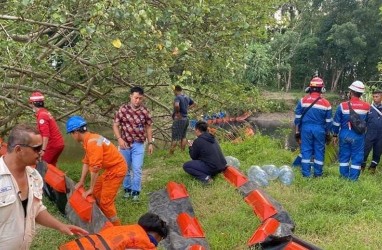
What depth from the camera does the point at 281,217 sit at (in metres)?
5.10

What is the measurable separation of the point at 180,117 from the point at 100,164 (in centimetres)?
383

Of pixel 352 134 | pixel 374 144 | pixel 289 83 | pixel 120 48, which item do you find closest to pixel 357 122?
pixel 352 134

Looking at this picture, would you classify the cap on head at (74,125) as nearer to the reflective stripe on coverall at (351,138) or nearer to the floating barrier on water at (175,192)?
the floating barrier on water at (175,192)

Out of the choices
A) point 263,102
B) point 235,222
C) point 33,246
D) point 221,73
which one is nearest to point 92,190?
point 33,246

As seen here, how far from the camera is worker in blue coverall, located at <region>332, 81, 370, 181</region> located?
22.0 ft

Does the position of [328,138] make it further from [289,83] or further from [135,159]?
[289,83]

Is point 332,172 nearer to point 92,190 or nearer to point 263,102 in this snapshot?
point 263,102

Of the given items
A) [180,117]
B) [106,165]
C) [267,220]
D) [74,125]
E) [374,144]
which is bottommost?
[267,220]

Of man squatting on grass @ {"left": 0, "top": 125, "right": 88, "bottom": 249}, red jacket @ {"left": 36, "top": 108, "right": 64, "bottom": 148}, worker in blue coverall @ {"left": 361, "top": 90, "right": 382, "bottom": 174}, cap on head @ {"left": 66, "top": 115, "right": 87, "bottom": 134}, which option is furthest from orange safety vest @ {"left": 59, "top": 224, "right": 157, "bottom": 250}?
worker in blue coverall @ {"left": 361, "top": 90, "right": 382, "bottom": 174}

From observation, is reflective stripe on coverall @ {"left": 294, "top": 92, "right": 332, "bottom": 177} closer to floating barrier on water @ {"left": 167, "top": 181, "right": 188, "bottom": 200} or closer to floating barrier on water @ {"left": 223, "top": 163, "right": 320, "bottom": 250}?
floating barrier on water @ {"left": 223, "top": 163, "right": 320, "bottom": 250}

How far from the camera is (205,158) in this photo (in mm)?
6727

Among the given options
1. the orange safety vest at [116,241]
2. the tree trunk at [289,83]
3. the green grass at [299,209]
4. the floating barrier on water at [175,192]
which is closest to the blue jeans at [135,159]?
the green grass at [299,209]

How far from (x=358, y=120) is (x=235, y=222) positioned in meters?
2.63

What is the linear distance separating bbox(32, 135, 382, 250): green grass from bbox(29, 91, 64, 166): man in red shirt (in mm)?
708
